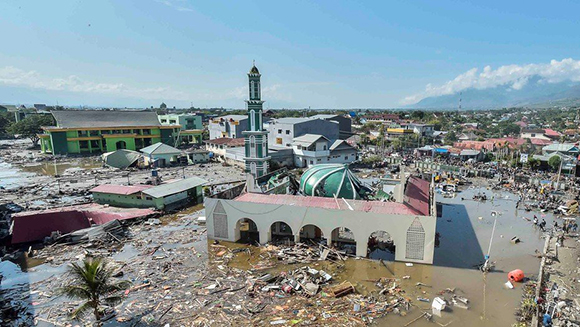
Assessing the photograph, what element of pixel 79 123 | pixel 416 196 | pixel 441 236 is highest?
pixel 79 123

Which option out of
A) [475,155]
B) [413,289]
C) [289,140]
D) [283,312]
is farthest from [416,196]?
[475,155]

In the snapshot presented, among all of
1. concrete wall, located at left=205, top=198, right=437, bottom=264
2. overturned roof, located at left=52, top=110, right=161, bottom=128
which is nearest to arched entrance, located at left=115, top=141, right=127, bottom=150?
overturned roof, located at left=52, top=110, right=161, bottom=128

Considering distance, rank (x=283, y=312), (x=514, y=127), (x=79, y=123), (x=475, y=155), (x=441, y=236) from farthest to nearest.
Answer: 1. (x=514, y=127)
2. (x=79, y=123)
3. (x=475, y=155)
4. (x=441, y=236)
5. (x=283, y=312)

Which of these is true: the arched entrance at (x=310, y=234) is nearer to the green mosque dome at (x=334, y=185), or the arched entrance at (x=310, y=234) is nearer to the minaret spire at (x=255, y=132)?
the green mosque dome at (x=334, y=185)

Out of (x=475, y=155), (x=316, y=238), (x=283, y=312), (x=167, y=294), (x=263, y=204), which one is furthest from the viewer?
(x=475, y=155)

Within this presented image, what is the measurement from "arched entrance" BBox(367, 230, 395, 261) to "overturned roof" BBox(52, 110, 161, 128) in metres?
48.9

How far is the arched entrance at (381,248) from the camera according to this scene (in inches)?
670

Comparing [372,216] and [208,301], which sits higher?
[372,216]

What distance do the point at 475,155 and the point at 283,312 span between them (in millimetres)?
42257

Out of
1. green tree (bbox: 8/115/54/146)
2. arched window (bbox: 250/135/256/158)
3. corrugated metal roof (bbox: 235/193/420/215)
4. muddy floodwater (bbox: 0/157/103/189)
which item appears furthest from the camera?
green tree (bbox: 8/115/54/146)

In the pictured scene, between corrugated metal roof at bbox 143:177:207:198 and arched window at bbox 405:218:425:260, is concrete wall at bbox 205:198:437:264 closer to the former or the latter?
arched window at bbox 405:218:425:260

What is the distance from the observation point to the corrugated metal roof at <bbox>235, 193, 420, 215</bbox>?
1675 cm

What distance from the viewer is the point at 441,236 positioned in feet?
66.4

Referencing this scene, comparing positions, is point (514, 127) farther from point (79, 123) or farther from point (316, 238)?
point (79, 123)
